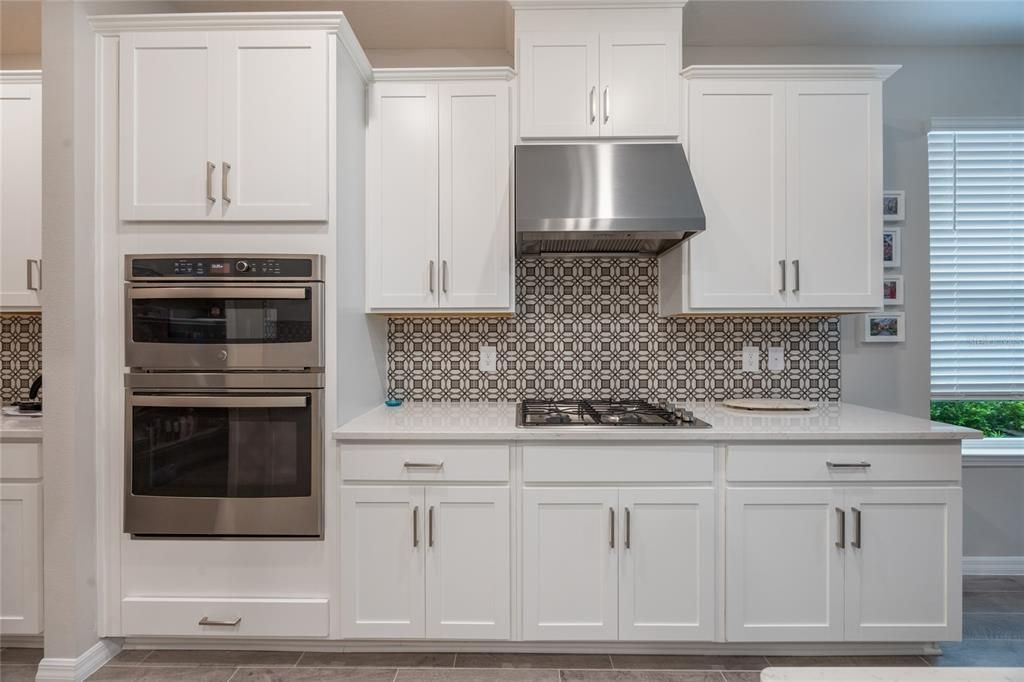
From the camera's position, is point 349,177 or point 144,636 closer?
point 144,636

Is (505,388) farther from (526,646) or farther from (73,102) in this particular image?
(73,102)

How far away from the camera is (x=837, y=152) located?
2295mm

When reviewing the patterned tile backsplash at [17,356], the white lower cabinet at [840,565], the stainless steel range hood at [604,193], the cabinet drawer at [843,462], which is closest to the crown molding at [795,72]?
the stainless steel range hood at [604,193]

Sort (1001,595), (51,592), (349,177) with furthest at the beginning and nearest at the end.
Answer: (1001,595) < (349,177) < (51,592)

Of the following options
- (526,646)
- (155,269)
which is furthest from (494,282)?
(526,646)

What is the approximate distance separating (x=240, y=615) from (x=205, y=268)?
1276 mm

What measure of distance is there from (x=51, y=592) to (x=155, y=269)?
3.92 ft

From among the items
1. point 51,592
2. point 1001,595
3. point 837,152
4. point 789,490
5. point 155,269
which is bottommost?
point 1001,595

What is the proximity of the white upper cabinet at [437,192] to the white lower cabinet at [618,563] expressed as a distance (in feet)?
3.11

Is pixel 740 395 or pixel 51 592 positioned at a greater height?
pixel 740 395

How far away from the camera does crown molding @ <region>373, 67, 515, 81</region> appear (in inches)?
90.5

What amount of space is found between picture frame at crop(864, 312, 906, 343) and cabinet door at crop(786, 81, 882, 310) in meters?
0.49

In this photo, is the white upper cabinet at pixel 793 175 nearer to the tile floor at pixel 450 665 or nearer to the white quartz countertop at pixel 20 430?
the tile floor at pixel 450 665

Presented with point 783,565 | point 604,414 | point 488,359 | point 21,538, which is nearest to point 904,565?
point 783,565
